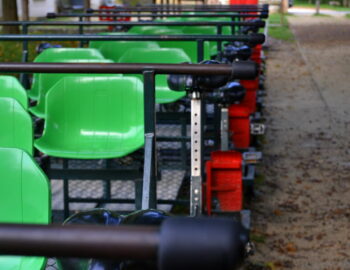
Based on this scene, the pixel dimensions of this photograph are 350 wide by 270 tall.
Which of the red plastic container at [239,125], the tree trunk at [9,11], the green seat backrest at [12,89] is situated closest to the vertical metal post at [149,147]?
the green seat backrest at [12,89]

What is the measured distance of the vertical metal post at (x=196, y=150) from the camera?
9.74ft

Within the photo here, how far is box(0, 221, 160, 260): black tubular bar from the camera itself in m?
0.84

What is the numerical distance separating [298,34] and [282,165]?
16.8 metres

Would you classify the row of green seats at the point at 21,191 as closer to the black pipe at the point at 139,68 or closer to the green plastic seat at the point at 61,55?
the black pipe at the point at 139,68

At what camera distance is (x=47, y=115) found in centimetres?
428

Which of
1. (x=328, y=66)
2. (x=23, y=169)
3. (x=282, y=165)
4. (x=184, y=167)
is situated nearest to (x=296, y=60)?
(x=328, y=66)

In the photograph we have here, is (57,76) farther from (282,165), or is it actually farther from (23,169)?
(23,169)

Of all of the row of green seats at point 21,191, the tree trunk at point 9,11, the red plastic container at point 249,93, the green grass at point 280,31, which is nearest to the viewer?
the row of green seats at point 21,191

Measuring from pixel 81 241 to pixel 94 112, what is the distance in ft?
11.6

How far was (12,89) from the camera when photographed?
3.97m

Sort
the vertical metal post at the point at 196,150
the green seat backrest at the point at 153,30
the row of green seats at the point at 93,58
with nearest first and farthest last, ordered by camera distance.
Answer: the vertical metal post at the point at 196,150 < the row of green seats at the point at 93,58 < the green seat backrest at the point at 153,30

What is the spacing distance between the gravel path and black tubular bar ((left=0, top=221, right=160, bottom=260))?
3.37 m

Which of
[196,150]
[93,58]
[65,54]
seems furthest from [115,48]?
[196,150]

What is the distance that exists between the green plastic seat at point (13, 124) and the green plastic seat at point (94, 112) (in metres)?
0.97
